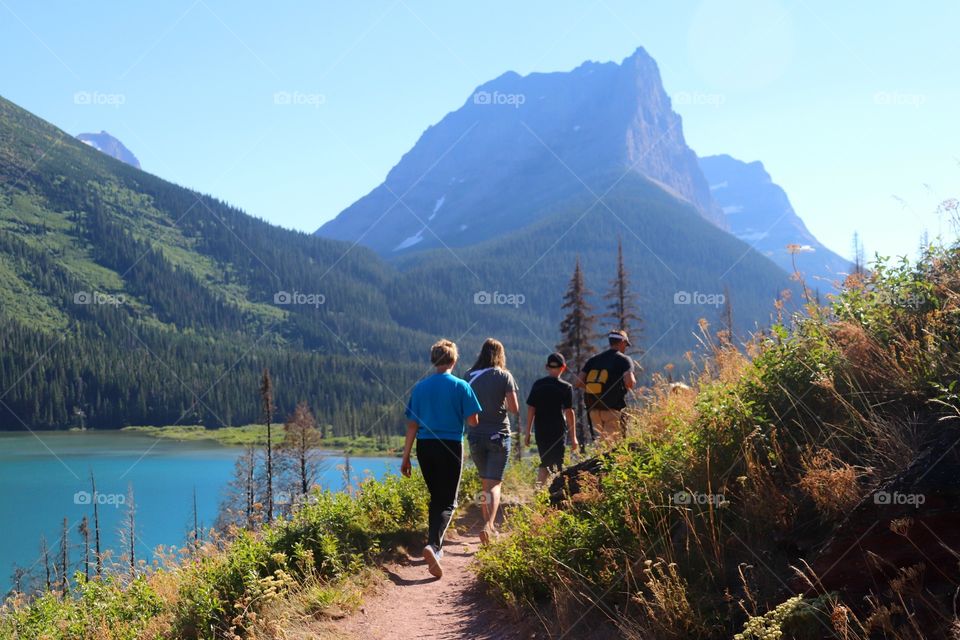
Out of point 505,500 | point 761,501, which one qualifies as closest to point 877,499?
point 761,501

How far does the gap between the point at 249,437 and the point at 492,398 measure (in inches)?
5716

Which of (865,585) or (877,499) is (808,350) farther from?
(865,585)

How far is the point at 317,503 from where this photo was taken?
8.57 m

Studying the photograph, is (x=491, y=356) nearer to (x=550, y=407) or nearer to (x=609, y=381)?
(x=550, y=407)

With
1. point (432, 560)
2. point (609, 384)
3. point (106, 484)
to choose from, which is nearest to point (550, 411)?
point (609, 384)

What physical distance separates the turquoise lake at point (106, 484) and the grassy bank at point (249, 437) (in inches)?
183

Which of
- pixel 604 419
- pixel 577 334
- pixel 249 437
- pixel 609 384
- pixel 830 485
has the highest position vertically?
pixel 577 334

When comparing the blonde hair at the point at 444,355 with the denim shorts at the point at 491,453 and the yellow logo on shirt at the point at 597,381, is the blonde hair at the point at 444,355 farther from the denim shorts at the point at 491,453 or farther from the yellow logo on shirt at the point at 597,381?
the yellow logo on shirt at the point at 597,381

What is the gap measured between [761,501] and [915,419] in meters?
1.08

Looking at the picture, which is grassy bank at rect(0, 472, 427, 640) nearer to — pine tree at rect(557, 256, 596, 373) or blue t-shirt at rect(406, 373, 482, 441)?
blue t-shirt at rect(406, 373, 482, 441)

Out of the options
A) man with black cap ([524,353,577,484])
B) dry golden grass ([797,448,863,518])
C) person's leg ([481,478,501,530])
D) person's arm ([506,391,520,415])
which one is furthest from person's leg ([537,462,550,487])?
dry golden grass ([797,448,863,518])

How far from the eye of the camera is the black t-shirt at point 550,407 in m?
10.4

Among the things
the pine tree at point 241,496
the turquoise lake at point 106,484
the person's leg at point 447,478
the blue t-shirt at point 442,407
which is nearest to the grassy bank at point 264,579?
the person's leg at point 447,478

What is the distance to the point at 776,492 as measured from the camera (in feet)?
15.4
